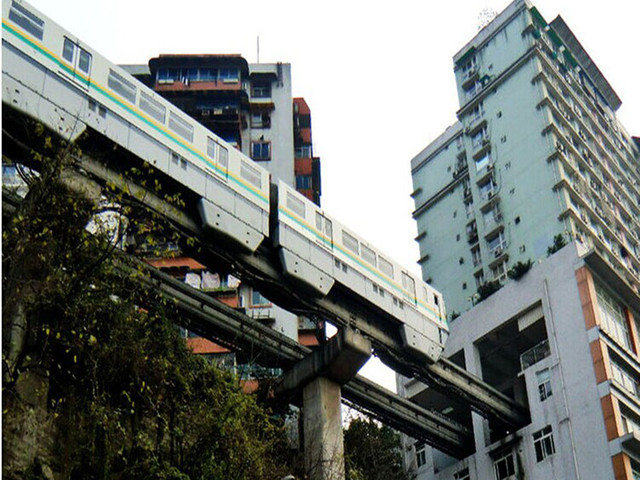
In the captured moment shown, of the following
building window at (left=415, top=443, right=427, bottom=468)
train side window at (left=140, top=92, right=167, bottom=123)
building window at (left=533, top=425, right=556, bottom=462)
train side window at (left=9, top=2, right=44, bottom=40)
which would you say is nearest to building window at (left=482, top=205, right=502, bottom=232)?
building window at (left=415, top=443, right=427, bottom=468)

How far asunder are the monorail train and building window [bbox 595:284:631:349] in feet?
28.9

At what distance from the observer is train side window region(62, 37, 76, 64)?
22391 millimetres

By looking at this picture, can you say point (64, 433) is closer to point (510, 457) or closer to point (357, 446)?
point (357, 446)

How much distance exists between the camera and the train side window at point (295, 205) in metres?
27.7

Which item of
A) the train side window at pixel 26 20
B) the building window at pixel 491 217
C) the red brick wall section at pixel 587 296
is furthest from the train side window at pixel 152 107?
the building window at pixel 491 217

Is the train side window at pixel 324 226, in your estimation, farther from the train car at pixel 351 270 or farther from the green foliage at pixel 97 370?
the green foliage at pixel 97 370

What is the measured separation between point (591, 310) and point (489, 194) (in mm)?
13601

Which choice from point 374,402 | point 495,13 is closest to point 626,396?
point 374,402

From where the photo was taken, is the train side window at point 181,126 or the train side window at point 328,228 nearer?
the train side window at point 181,126

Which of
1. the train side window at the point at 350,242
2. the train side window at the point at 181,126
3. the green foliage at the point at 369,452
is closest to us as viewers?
the train side window at the point at 181,126

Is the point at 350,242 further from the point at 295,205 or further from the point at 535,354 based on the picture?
the point at 535,354

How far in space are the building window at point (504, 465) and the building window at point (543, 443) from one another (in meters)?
1.46

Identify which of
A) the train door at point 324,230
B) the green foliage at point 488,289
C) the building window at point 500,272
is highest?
the building window at point 500,272

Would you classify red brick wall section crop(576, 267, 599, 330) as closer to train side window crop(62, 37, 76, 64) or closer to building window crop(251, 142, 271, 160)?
building window crop(251, 142, 271, 160)
